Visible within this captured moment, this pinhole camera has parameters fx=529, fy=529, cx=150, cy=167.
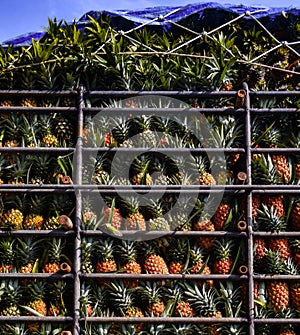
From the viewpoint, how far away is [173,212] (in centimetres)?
286

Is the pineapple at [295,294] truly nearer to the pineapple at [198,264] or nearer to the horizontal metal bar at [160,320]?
the horizontal metal bar at [160,320]

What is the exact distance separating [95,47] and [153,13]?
0.46 meters

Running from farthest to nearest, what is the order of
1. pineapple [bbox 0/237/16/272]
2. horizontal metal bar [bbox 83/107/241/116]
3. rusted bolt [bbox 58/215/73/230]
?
horizontal metal bar [bbox 83/107/241/116], pineapple [bbox 0/237/16/272], rusted bolt [bbox 58/215/73/230]

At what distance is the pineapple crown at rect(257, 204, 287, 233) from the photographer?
2.85 meters

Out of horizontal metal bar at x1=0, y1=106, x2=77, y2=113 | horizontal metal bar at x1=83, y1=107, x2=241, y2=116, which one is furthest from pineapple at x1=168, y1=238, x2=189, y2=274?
→ horizontal metal bar at x1=0, y1=106, x2=77, y2=113

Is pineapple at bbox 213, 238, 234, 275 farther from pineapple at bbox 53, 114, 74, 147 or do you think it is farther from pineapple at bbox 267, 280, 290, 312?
pineapple at bbox 53, 114, 74, 147

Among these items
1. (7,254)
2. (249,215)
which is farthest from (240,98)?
(7,254)

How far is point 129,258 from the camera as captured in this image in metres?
2.80

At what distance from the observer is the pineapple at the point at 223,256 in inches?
111

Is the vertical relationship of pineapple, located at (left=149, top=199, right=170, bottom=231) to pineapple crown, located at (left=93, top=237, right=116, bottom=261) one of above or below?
above

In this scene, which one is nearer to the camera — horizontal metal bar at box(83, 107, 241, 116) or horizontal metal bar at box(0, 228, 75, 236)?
horizontal metal bar at box(0, 228, 75, 236)

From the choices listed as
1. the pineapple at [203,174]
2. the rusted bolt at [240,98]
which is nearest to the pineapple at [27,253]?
the pineapple at [203,174]

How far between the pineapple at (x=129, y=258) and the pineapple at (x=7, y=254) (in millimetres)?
561

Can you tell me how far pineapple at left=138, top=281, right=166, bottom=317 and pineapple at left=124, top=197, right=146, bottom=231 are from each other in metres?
0.30
